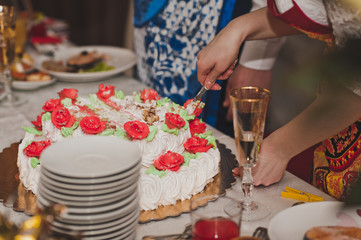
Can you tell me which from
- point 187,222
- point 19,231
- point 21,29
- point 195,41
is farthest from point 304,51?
point 19,231

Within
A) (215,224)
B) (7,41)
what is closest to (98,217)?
(215,224)

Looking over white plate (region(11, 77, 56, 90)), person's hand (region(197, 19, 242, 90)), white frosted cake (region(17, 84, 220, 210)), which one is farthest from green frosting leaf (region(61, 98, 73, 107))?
white plate (region(11, 77, 56, 90))

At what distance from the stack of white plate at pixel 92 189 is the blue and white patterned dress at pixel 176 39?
3.83 ft

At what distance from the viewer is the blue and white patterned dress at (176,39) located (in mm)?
2143

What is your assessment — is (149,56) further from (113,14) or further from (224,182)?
(113,14)

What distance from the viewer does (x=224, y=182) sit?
1.32m

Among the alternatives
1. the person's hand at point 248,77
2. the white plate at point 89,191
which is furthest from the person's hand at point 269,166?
the person's hand at point 248,77

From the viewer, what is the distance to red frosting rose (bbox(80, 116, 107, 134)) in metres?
1.26

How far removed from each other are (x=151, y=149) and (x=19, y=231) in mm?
543

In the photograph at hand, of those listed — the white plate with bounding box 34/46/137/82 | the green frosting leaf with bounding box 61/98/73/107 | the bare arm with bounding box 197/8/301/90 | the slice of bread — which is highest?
the bare arm with bounding box 197/8/301/90

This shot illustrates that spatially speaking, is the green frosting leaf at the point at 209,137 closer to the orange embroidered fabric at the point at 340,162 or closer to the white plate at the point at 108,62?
the orange embroidered fabric at the point at 340,162

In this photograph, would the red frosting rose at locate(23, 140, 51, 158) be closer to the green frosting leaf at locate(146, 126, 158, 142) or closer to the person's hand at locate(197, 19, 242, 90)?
the green frosting leaf at locate(146, 126, 158, 142)

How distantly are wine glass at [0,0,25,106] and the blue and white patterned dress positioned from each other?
2.43 feet

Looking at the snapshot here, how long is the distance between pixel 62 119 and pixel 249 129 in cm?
56
